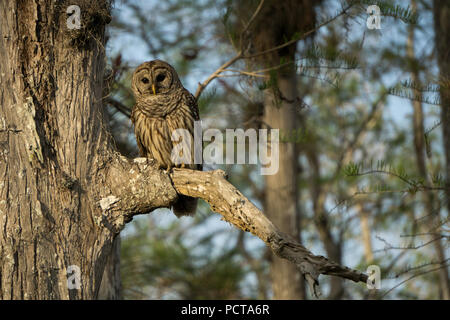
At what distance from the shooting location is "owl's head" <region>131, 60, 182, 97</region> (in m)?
4.52

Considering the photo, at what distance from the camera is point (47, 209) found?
285 cm

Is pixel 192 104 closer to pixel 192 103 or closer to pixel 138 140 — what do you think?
pixel 192 103

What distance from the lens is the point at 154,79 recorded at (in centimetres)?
453

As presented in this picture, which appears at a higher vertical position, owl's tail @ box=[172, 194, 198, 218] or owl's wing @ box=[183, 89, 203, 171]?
owl's wing @ box=[183, 89, 203, 171]

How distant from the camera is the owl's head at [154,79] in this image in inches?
178

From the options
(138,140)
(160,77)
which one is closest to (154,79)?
(160,77)

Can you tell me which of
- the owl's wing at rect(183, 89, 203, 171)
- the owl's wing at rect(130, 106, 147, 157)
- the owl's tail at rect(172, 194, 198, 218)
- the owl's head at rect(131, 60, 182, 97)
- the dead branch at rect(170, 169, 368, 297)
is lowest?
the dead branch at rect(170, 169, 368, 297)

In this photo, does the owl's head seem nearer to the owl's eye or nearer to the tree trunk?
the owl's eye

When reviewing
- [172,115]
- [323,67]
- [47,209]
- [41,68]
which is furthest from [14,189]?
[323,67]

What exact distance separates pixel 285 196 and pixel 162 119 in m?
2.19

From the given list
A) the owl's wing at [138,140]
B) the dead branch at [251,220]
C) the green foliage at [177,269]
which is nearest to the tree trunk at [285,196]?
the green foliage at [177,269]

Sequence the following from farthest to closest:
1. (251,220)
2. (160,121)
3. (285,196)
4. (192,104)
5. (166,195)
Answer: (285,196)
(192,104)
(160,121)
(166,195)
(251,220)

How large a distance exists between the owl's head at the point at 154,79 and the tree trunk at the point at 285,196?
4.82ft

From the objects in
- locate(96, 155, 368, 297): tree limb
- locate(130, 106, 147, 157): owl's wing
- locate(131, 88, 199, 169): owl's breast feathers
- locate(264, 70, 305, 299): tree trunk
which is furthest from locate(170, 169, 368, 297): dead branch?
locate(264, 70, 305, 299): tree trunk
